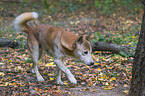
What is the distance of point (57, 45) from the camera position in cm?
525

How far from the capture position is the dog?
16.6ft

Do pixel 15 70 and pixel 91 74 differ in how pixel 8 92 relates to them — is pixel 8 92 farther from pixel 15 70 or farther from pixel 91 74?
pixel 91 74

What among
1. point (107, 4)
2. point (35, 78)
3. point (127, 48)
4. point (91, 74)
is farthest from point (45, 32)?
point (107, 4)

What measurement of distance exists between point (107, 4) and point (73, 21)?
3391 millimetres

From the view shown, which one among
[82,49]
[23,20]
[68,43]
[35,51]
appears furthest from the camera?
[23,20]

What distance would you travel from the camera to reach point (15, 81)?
540cm

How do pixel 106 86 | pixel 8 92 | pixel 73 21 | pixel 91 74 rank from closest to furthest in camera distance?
pixel 8 92 → pixel 106 86 → pixel 91 74 → pixel 73 21

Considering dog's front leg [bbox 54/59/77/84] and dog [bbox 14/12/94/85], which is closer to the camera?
dog [bbox 14/12/94/85]

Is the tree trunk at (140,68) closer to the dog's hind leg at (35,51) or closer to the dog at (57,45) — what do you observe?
the dog at (57,45)

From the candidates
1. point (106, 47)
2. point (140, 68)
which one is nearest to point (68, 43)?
point (140, 68)

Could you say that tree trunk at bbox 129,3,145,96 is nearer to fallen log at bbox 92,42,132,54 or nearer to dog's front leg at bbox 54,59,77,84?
dog's front leg at bbox 54,59,77,84

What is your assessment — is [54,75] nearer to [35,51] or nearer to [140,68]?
[35,51]

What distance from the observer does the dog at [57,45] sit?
5051 millimetres

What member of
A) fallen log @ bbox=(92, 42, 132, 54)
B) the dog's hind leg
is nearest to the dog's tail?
the dog's hind leg
